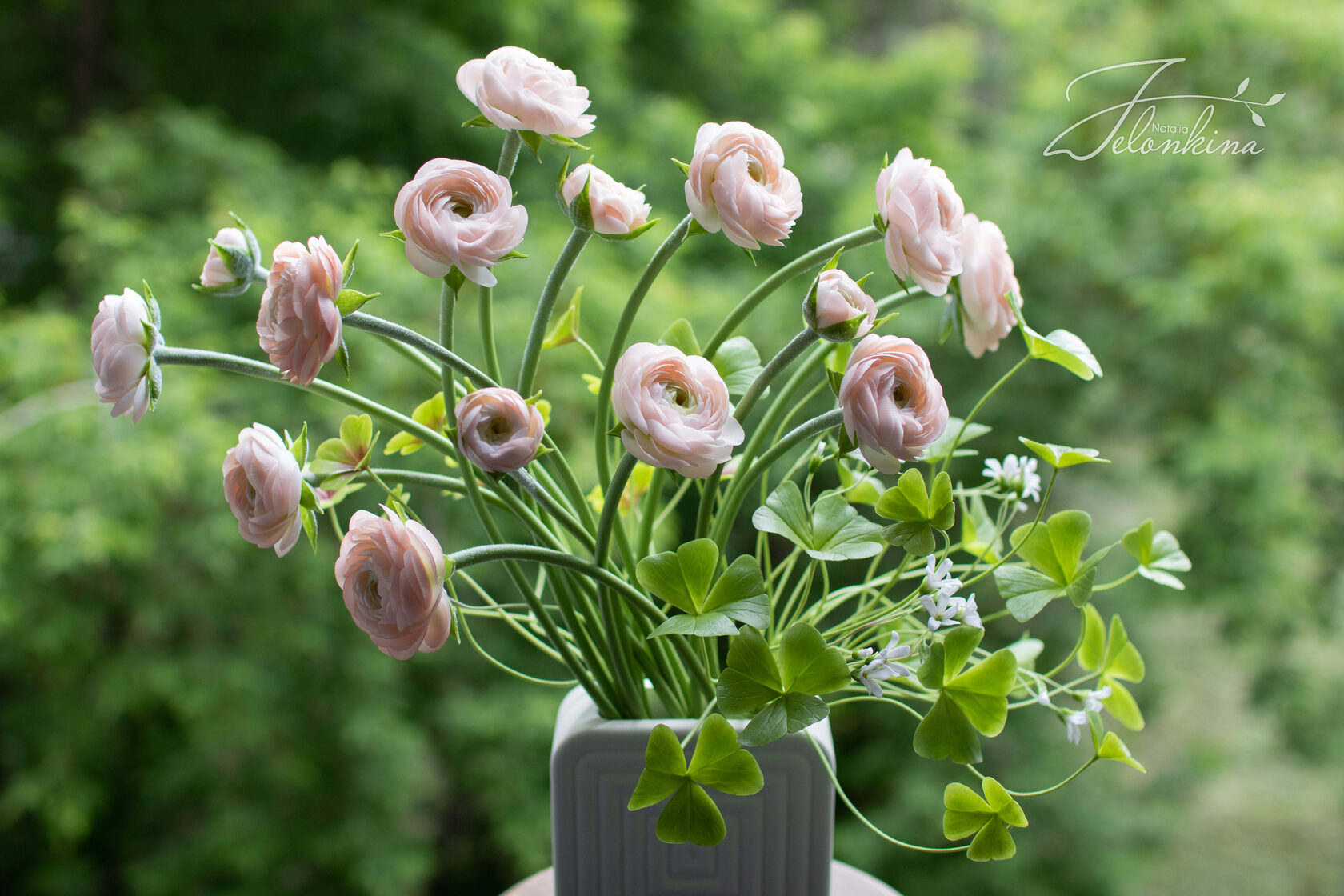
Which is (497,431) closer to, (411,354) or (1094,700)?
(411,354)

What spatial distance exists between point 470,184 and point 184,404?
145 centimetres

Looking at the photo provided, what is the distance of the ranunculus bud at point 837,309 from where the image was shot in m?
0.43

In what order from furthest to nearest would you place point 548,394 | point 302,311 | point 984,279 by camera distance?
point 548,394 < point 984,279 < point 302,311

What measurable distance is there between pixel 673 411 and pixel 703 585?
0.11 metres

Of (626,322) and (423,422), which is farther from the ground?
(626,322)

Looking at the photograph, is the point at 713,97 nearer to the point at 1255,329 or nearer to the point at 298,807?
the point at 1255,329

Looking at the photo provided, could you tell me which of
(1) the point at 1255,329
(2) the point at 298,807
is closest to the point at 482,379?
(2) the point at 298,807

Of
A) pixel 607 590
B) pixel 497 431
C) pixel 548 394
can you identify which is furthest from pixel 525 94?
pixel 548 394

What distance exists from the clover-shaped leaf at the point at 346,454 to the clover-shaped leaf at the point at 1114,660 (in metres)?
0.44

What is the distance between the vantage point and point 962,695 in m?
0.48

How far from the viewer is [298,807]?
1926 millimetres

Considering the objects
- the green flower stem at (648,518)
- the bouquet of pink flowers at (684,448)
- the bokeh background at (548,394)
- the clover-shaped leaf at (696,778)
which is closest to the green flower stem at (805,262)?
the bouquet of pink flowers at (684,448)

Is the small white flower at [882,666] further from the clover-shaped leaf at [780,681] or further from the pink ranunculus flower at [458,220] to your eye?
the pink ranunculus flower at [458,220]

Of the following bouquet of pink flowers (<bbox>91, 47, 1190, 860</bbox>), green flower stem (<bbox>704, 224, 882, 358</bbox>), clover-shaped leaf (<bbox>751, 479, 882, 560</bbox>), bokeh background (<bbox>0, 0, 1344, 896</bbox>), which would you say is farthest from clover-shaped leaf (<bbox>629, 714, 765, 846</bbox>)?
bokeh background (<bbox>0, 0, 1344, 896</bbox>)
